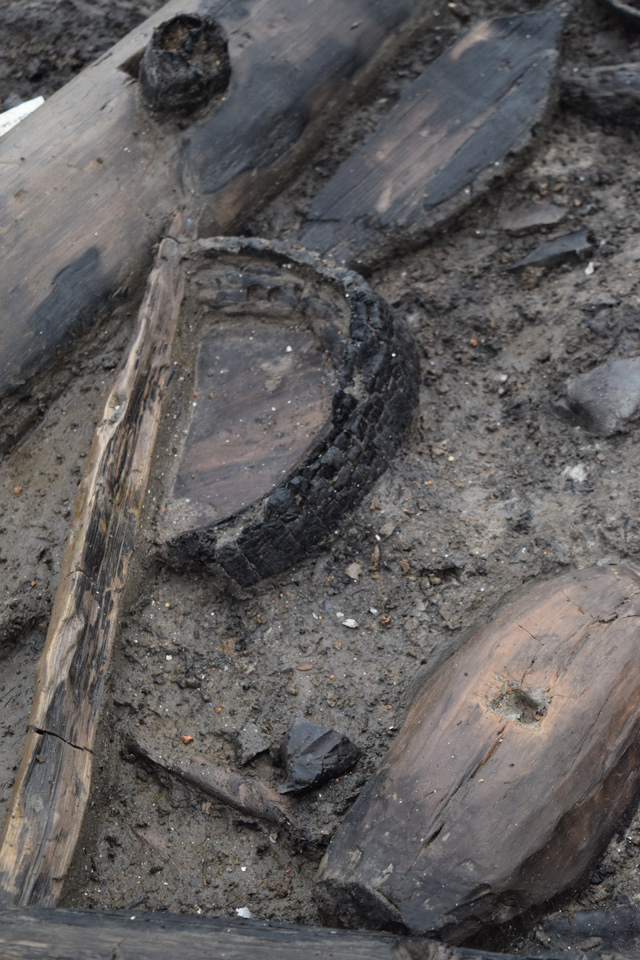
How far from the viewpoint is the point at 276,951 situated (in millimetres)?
1657

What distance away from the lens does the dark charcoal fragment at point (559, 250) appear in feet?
10.7

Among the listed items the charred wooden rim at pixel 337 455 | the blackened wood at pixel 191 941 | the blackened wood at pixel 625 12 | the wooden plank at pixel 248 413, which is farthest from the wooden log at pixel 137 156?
the blackened wood at pixel 191 941

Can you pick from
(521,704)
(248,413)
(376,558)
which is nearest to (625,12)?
(248,413)

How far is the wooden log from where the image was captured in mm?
3014

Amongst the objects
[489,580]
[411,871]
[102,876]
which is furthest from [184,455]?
[411,871]

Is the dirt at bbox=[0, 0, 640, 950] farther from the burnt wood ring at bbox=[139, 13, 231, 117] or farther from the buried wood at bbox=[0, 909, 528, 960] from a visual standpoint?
the burnt wood ring at bbox=[139, 13, 231, 117]

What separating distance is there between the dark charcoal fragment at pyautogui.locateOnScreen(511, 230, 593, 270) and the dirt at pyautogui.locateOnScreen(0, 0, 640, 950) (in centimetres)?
4

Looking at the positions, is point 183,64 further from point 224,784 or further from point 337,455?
point 224,784

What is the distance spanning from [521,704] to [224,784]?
84 centimetres

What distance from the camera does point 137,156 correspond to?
327 cm

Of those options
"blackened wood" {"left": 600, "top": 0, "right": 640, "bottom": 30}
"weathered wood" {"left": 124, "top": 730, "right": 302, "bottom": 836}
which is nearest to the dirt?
"weathered wood" {"left": 124, "top": 730, "right": 302, "bottom": 836}

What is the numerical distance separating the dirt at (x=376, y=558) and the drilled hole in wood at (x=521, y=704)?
39 centimetres

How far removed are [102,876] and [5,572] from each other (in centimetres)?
105

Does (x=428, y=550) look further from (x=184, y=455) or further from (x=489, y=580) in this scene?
(x=184, y=455)
